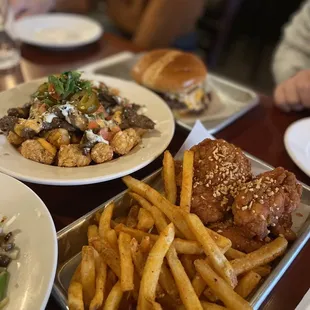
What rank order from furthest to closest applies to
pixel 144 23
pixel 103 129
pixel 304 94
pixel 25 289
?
pixel 144 23 < pixel 304 94 < pixel 103 129 < pixel 25 289

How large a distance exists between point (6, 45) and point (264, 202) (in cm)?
181

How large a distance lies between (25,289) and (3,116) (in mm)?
820

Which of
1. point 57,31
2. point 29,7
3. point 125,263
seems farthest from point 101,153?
point 29,7

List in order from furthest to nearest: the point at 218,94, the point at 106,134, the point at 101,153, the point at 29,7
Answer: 1. the point at 29,7
2. the point at 218,94
3. the point at 106,134
4. the point at 101,153

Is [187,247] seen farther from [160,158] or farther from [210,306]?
[160,158]

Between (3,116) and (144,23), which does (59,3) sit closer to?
(144,23)

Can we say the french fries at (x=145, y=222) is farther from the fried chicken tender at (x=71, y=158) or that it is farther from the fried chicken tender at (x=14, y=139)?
the fried chicken tender at (x=14, y=139)

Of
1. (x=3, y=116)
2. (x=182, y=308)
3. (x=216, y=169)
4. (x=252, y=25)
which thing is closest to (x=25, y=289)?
(x=182, y=308)

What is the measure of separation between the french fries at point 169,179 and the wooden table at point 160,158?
21 centimetres

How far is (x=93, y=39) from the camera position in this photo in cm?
267

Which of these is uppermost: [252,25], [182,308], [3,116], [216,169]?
[216,169]

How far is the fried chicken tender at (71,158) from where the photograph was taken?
1.41m

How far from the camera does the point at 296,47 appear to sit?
107 inches

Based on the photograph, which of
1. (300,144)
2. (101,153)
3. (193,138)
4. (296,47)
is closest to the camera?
(101,153)
